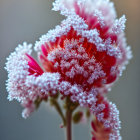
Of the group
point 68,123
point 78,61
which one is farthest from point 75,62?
point 68,123

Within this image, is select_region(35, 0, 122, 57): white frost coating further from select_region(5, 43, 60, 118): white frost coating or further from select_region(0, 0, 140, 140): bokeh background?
select_region(0, 0, 140, 140): bokeh background

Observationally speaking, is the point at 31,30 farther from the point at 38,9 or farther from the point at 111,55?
the point at 111,55

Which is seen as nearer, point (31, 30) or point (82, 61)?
point (82, 61)

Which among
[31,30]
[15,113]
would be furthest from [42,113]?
[31,30]

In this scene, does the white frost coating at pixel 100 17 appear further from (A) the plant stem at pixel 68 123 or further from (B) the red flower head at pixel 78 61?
(A) the plant stem at pixel 68 123

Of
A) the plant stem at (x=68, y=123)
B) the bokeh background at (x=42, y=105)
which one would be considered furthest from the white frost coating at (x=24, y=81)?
the bokeh background at (x=42, y=105)

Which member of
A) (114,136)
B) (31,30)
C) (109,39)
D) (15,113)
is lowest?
(114,136)

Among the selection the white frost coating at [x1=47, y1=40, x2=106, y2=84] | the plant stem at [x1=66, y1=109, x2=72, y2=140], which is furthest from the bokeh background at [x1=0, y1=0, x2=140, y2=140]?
the white frost coating at [x1=47, y1=40, x2=106, y2=84]
